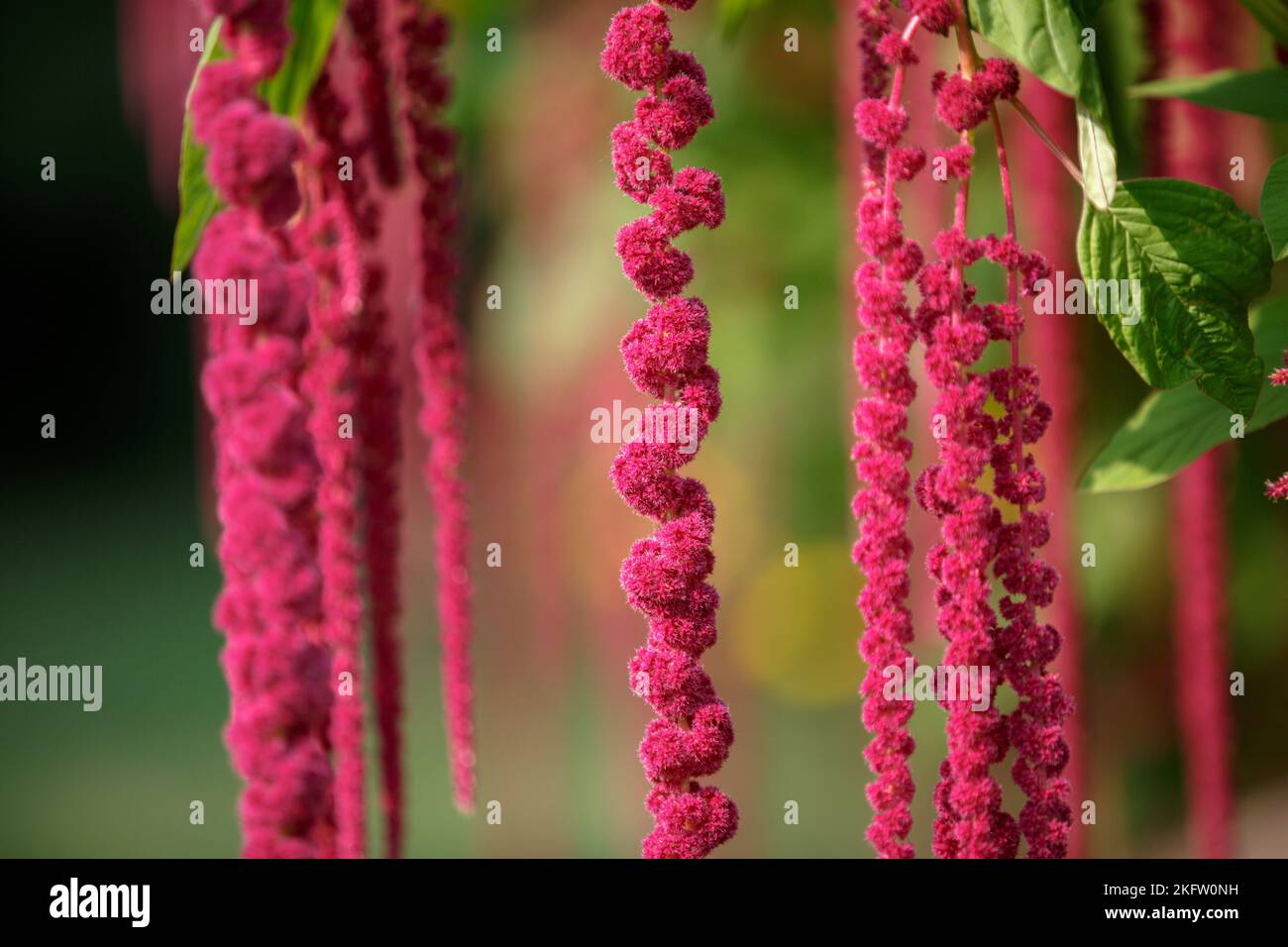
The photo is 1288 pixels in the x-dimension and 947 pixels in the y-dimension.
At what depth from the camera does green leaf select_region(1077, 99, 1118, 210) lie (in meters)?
0.32

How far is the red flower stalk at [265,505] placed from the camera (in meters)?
0.19

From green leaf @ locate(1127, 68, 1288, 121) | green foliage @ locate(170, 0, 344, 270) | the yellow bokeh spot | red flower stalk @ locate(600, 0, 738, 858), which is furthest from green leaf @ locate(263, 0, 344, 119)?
the yellow bokeh spot

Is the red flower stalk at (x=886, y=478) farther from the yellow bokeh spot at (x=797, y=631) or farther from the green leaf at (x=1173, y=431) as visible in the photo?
the yellow bokeh spot at (x=797, y=631)

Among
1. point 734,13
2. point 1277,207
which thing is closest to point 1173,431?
point 1277,207

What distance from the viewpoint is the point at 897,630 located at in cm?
29

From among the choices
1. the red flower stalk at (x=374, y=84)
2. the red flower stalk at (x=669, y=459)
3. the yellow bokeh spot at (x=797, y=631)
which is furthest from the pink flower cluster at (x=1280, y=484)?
the yellow bokeh spot at (x=797, y=631)

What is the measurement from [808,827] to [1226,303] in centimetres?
104

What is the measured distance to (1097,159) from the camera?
0.33 m

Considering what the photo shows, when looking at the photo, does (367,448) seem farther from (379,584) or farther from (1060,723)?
(1060,723)

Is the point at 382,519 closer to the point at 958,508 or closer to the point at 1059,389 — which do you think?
the point at 958,508

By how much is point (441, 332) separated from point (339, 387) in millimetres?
33

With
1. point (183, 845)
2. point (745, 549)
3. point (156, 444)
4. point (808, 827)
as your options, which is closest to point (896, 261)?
point (745, 549)

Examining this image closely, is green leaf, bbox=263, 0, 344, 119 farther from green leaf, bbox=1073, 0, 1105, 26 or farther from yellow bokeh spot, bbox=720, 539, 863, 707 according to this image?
yellow bokeh spot, bbox=720, 539, 863, 707

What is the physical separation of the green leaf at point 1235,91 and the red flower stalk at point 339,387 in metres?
0.25
